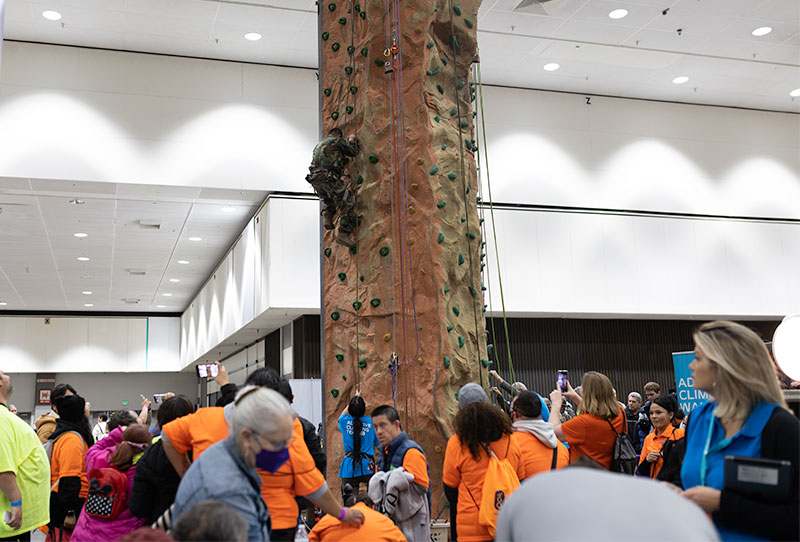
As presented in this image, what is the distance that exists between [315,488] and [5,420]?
5.85ft

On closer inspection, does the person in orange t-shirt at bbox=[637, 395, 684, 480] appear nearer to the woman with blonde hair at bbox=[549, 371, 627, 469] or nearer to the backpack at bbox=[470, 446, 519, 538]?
the woman with blonde hair at bbox=[549, 371, 627, 469]

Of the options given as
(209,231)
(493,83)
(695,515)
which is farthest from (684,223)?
(695,515)

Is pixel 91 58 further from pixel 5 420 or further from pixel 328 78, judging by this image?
pixel 5 420

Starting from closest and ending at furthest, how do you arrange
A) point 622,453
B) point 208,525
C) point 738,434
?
1. point 208,525
2. point 738,434
3. point 622,453

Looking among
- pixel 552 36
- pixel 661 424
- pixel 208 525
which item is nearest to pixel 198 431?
pixel 208 525

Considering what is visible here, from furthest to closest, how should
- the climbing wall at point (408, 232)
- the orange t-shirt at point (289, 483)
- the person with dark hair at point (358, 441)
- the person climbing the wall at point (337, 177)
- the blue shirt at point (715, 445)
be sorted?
the person climbing the wall at point (337, 177), the climbing wall at point (408, 232), the person with dark hair at point (358, 441), the orange t-shirt at point (289, 483), the blue shirt at point (715, 445)

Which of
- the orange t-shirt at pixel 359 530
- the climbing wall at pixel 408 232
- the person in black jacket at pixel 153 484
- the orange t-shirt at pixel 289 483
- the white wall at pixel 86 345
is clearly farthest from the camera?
the white wall at pixel 86 345

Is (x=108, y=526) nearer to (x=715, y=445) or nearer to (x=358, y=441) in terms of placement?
(x=358, y=441)

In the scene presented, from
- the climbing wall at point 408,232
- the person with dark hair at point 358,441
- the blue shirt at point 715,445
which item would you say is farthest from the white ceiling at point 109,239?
the blue shirt at point 715,445

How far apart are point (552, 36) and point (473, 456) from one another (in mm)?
8485

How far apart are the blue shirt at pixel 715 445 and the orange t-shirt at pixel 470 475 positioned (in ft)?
4.16

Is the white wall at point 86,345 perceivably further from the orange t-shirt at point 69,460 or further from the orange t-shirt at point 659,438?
the orange t-shirt at point 659,438

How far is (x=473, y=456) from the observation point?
3453mm

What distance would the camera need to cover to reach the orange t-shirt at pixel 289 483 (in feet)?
9.24
